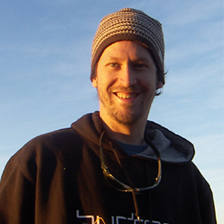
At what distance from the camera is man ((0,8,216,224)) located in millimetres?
3275

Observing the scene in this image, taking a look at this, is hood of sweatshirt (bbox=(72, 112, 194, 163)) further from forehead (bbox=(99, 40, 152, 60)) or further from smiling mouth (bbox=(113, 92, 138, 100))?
forehead (bbox=(99, 40, 152, 60))

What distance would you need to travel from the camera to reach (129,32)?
3916mm

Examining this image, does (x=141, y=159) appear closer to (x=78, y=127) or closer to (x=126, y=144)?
(x=126, y=144)

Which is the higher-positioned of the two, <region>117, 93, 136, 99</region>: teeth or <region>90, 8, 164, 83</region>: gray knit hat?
<region>90, 8, 164, 83</region>: gray knit hat

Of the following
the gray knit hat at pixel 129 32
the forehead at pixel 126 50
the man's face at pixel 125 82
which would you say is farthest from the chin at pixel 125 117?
the gray knit hat at pixel 129 32

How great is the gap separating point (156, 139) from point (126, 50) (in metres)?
1.18

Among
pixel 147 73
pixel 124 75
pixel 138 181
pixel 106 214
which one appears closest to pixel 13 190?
pixel 106 214

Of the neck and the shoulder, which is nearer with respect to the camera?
the shoulder

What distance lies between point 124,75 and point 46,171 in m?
1.22

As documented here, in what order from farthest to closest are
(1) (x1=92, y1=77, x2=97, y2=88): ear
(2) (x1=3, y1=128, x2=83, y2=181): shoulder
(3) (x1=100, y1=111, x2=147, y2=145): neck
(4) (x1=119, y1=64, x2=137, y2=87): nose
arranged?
(1) (x1=92, y1=77, x2=97, y2=88): ear < (3) (x1=100, y1=111, x2=147, y2=145): neck < (4) (x1=119, y1=64, x2=137, y2=87): nose < (2) (x1=3, y1=128, x2=83, y2=181): shoulder

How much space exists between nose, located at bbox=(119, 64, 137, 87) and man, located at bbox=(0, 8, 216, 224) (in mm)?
10

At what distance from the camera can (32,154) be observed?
3.43m

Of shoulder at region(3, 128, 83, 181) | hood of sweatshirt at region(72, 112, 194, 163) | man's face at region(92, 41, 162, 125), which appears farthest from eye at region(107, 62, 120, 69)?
shoulder at region(3, 128, 83, 181)

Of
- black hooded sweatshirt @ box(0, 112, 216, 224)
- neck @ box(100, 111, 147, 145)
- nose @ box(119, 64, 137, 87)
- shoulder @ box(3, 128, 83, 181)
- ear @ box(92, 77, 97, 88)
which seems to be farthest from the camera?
ear @ box(92, 77, 97, 88)
